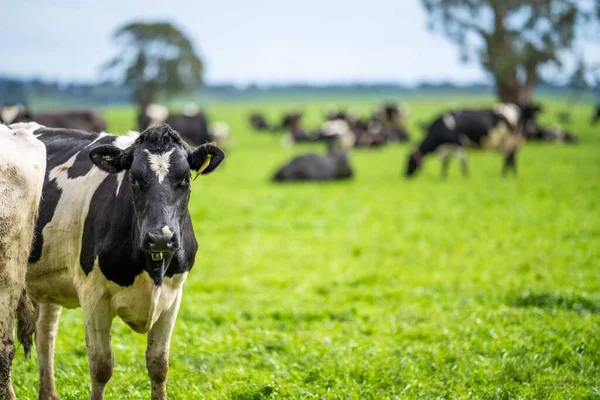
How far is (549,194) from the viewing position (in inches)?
720

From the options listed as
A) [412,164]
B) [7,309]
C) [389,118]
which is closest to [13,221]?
[7,309]

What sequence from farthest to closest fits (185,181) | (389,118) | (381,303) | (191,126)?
1. (389,118)
2. (191,126)
3. (381,303)
4. (185,181)

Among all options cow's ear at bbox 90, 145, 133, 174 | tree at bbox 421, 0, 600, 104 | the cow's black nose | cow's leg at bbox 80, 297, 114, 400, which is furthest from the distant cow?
the cow's black nose

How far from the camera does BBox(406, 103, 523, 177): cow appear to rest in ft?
80.1

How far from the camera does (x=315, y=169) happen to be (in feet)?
76.8

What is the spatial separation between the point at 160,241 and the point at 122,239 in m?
0.61

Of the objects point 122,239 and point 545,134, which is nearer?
point 122,239

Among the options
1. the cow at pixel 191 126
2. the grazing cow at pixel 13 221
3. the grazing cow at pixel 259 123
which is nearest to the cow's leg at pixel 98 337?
the grazing cow at pixel 13 221

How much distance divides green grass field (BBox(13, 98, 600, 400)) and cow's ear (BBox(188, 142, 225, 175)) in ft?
6.80

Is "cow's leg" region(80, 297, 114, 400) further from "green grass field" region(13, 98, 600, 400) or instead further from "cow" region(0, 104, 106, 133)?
"cow" region(0, 104, 106, 133)

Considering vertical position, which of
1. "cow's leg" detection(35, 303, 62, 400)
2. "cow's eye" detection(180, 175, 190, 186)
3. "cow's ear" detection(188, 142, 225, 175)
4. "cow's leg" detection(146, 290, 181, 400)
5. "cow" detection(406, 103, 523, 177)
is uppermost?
"cow's ear" detection(188, 142, 225, 175)

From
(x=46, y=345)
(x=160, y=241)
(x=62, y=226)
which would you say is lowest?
(x=46, y=345)

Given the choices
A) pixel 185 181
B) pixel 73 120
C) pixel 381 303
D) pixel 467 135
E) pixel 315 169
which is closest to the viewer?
pixel 185 181

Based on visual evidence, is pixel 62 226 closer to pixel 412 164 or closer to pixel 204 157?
pixel 204 157
